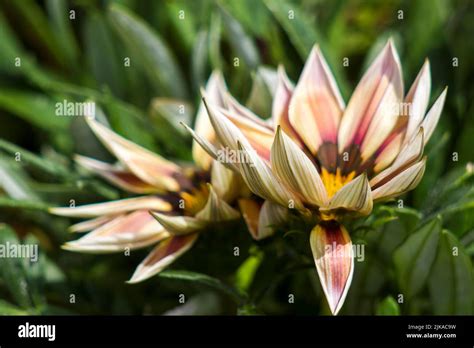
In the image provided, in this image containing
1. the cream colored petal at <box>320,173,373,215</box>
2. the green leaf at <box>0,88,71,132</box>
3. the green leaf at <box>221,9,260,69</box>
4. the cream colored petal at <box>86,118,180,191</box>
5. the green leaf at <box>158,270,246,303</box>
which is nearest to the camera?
the cream colored petal at <box>320,173,373,215</box>

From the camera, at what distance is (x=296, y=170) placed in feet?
2.74

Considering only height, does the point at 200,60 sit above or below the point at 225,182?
above

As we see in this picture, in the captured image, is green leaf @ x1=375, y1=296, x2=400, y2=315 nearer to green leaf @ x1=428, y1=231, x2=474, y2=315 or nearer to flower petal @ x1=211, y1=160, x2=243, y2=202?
green leaf @ x1=428, y1=231, x2=474, y2=315

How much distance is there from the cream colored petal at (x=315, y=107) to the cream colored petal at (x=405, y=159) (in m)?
0.12

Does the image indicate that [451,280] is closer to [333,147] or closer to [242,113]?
[333,147]

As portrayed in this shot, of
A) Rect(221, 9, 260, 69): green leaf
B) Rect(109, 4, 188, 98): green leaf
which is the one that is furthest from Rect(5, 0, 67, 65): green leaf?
Rect(221, 9, 260, 69): green leaf

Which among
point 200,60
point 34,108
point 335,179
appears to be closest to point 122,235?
point 335,179

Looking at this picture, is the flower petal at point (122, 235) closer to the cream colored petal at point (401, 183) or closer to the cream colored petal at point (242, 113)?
the cream colored petal at point (242, 113)

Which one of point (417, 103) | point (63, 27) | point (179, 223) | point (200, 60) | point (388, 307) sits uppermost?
point (63, 27)

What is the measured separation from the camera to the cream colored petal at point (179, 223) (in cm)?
90

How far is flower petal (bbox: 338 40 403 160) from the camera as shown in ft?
3.09

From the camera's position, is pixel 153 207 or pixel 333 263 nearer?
pixel 333 263

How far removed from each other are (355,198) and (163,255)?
25cm

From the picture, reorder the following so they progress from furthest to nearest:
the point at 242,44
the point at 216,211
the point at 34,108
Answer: the point at 34,108 < the point at 242,44 < the point at 216,211
